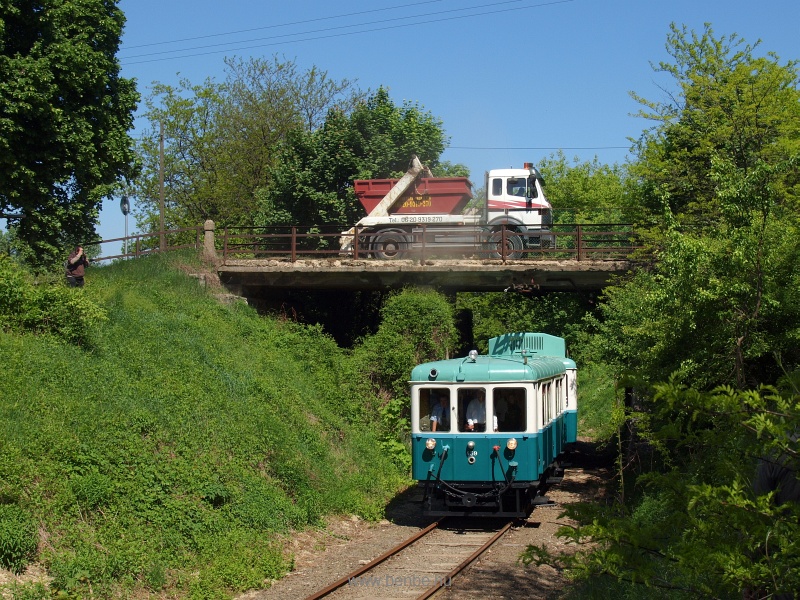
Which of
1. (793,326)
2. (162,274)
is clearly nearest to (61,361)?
(162,274)

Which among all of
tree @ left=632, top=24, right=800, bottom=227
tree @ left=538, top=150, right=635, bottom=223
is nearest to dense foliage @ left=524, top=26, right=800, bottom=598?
tree @ left=632, top=24, right=800, bottom=227

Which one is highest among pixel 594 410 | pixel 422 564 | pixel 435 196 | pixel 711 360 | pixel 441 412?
pixel 435 196

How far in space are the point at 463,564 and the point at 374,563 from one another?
1.17 m

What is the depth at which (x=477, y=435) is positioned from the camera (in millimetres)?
13820

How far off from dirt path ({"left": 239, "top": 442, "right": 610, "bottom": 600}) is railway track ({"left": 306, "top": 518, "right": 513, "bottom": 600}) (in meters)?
0.17

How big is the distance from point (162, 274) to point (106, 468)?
41.8 ft

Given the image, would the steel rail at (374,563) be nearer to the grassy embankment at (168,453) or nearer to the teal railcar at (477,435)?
the teal railcar at (477,435)

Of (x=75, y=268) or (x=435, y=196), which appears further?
(x=435, y=196)

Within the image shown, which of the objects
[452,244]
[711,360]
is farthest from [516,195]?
[711,360]

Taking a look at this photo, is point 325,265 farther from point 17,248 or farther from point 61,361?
point 61,361

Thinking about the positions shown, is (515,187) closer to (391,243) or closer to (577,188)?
(391,243)

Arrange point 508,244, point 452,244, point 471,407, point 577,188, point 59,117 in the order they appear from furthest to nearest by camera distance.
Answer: point 577,188, point 508,244, point 452,244, point 59,117, point 471,407

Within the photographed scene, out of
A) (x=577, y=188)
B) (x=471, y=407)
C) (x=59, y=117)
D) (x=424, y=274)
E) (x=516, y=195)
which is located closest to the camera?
(x=471, y=407)

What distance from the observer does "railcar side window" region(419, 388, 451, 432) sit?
14.1 meters
